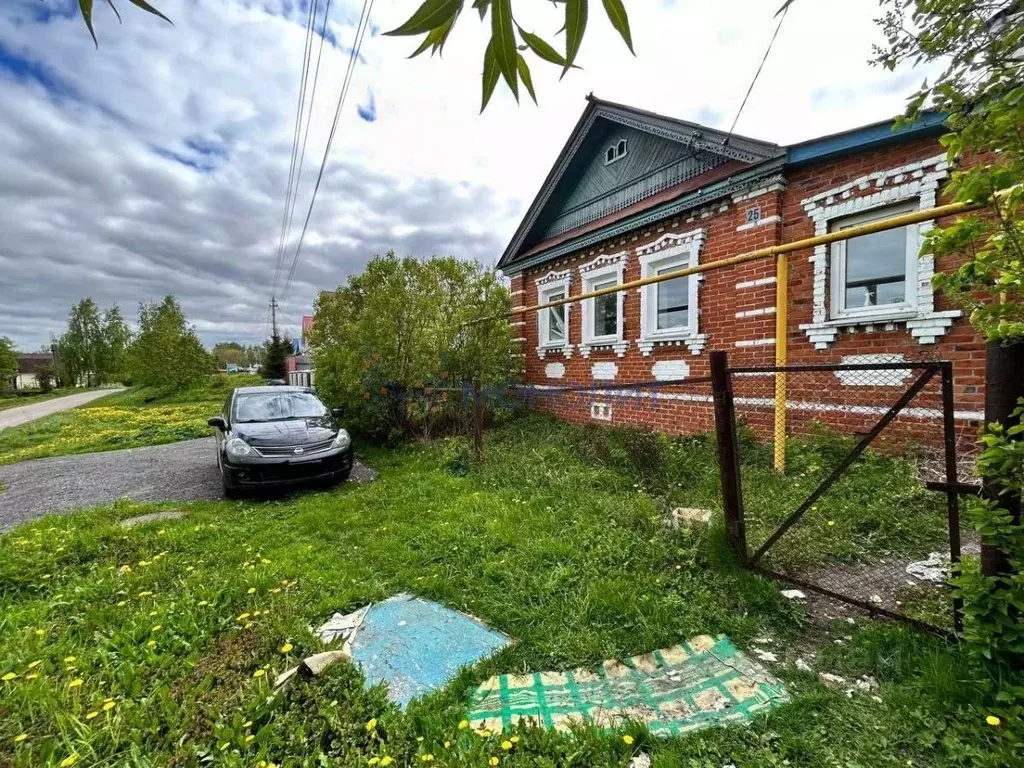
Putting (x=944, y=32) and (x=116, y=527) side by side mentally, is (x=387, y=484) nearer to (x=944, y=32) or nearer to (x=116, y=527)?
(x=116, y=527)

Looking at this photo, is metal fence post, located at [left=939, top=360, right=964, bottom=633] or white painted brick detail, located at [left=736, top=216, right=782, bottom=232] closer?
metal fence post, located at [left=939, top=360, right=964, bottom=633]

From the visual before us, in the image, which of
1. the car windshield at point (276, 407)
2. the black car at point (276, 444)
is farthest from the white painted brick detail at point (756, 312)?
the car windshield at point (276, 407)

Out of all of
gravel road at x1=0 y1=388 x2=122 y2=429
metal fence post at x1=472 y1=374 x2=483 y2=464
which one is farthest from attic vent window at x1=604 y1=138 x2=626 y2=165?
gravel road at x1=0 y1=388 x2=122 y2=429

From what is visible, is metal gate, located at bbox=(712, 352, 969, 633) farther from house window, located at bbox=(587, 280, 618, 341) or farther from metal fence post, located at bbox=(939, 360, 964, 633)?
house window, located at bbox=(587, 280, 618, 341)

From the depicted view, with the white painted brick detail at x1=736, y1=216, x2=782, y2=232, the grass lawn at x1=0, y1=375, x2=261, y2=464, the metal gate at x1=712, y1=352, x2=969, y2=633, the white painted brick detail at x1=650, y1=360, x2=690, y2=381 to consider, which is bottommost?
the grass lawn at x1=0, y1=375, x2=261, y2=464

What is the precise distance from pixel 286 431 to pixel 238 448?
595 mm

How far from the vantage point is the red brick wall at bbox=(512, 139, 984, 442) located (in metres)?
4.19

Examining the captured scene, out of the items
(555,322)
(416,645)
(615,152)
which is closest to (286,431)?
(416,645)

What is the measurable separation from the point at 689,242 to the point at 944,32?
5172 millimetres

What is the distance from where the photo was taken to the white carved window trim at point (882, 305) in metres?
4.33

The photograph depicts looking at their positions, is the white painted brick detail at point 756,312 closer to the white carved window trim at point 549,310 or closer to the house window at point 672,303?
the house window at point 672,303

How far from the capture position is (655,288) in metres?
7.11

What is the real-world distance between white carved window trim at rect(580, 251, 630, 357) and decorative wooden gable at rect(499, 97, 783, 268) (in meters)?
0.84

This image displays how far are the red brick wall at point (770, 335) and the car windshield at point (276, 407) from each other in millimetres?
4866
